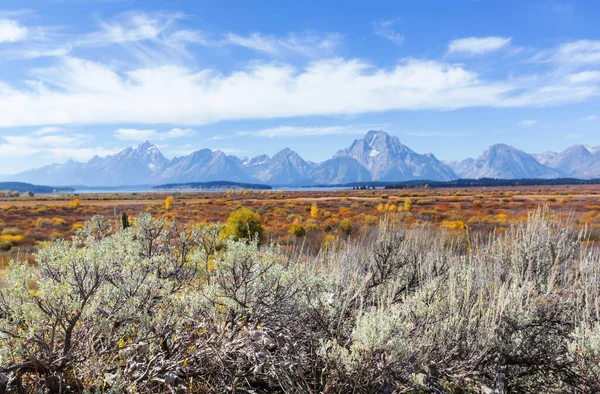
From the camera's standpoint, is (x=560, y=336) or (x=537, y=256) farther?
(x=537, y=256)

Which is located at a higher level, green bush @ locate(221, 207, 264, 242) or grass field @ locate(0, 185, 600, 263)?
green bush @ locate(221, 207, 264, 242)

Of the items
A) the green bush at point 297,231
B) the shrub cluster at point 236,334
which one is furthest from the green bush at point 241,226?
the shrub cluster at point 236,334

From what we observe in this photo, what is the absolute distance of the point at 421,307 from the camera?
445 cm

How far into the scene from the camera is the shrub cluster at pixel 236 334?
3.22 metres

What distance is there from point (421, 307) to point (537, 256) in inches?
138

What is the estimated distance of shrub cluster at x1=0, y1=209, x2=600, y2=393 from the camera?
127 inches

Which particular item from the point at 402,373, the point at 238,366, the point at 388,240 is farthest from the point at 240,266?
the point at 388,240

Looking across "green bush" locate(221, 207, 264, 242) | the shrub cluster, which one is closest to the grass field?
"green bush" locate(221, 207, 264, 242)

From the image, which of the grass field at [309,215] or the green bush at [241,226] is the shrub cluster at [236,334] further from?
the green bush at [241,226]

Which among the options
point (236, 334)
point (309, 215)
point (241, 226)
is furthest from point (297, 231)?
point (236, 334)

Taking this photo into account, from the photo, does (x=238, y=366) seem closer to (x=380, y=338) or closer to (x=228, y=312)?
(x=228, y=312)

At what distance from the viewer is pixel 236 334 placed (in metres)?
3.99

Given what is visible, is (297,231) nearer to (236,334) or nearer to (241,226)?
(241,226)

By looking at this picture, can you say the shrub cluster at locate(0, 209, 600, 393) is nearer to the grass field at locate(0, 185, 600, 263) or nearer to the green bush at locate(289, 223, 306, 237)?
the grass field at locate(0, 185, 600, 263)
